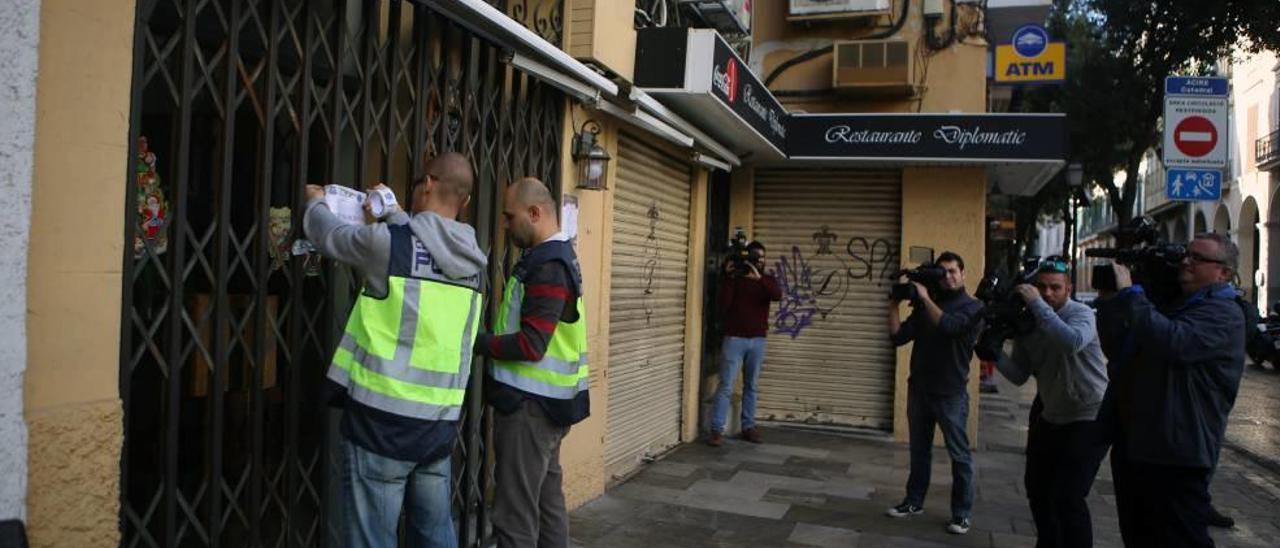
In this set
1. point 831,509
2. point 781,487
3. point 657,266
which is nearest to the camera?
point 831,509

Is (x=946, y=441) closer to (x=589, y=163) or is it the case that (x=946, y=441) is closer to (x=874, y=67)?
(x=589, y=163)

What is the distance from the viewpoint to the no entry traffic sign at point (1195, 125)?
26.6 ft

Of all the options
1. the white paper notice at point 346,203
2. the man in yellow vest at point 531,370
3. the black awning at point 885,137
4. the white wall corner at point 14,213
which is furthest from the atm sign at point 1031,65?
the white wall corner at point 14,213

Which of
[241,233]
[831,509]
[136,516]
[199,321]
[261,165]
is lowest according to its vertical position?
[831,509]

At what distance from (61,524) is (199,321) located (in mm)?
851

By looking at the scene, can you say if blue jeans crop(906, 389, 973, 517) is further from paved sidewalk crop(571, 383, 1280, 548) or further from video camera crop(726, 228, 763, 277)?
video camera crop(726, 228, 763, 277)

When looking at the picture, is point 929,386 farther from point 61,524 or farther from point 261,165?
point 61,524

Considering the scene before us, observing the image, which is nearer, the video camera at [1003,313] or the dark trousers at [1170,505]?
the dark trousers at [1170,505]

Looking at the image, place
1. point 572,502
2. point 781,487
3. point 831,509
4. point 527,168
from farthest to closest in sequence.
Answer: point 781,487 < point 831,509 < point 572,502 < point 527,168

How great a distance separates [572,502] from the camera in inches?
236

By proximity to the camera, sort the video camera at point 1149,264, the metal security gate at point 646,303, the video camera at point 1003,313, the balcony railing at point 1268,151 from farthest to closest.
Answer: the balcony railing at point 1268,151, the metal security gate at point 646,303, the video camera at point 1003,313, the video camera at point 1149,264

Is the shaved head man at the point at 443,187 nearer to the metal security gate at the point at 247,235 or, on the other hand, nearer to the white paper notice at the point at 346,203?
the white paper notice at the point at 346,203

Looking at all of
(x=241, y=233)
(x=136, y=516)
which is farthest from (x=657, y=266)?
(x=136, y=516)

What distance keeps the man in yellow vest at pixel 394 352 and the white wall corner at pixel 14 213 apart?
0.79 meters
